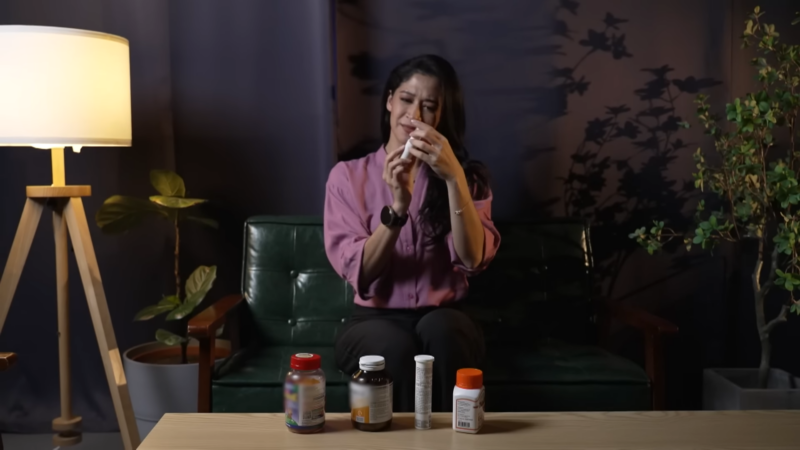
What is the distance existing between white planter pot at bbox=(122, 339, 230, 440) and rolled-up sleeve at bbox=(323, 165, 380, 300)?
0.60m

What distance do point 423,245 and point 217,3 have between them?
3.78ft

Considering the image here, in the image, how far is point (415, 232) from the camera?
2.03 metres

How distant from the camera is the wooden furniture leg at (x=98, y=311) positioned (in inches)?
81.7

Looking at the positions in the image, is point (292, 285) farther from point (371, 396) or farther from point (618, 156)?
point (618, 156)

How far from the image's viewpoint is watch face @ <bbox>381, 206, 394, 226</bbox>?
6.09ft

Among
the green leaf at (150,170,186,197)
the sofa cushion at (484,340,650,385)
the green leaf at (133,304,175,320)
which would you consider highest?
the green leaf at (150,170,186,197)

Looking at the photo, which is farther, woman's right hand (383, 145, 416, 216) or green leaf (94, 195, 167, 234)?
green leaf (94, 195, 167, 234)

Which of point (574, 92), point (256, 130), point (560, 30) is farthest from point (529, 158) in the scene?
point (256, 130)

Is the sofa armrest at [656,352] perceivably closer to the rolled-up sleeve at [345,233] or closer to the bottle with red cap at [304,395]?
the rolled-up sleeve at [345,233]

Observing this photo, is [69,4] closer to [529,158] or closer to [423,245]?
[423,245]

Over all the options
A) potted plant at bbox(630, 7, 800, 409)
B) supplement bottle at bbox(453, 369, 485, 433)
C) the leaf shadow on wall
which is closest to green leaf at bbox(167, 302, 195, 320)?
supplement bottle at bbox(453, 369, 485, 433)

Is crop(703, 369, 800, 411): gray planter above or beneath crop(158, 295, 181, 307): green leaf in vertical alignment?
beneath

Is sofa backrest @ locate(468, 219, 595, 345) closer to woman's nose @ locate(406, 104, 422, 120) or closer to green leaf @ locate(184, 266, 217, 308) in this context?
woman's nose @ locate(406, 104, 422, 120)

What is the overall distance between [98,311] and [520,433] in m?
1.31
